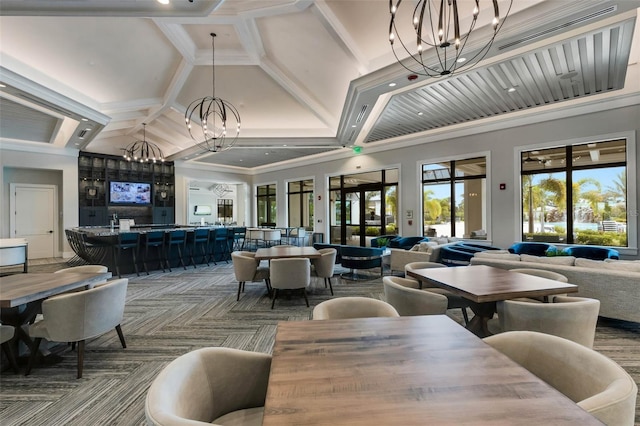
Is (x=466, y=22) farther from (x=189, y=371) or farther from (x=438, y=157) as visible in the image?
(x=189, y=371)

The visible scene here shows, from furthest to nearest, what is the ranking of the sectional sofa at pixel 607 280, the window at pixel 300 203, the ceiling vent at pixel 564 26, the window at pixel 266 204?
the window at pixel 266 204 → the window at pixel 300 203 → the sectional sofa at pixel 607 280 → the ceiling vent at pixel 564 26

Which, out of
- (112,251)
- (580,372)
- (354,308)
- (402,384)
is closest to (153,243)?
(112,251)

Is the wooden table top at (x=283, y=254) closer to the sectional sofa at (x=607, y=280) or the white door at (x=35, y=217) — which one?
the sectional sofa at (x=607, y=280)

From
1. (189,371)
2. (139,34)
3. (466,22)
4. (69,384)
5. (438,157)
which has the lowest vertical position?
(69,384)

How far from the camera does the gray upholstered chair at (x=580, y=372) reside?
3.43 ft

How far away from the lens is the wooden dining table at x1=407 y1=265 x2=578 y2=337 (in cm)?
236

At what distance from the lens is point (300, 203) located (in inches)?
484

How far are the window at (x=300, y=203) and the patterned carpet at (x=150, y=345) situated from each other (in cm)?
630

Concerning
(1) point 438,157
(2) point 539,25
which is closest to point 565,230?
(1) point 438,157

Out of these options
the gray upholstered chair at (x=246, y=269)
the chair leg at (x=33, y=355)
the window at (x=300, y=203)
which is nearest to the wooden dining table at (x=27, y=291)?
the chair leg at (x=33, y=355)

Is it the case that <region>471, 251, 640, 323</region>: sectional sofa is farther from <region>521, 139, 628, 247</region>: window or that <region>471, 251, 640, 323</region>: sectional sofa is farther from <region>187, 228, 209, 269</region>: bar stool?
<region>187, 228, 209, 269</region>: bar stool

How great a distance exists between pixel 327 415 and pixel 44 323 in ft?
9.64

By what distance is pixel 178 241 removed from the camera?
7410 millimetres

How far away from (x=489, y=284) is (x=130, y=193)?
39.4 ft
